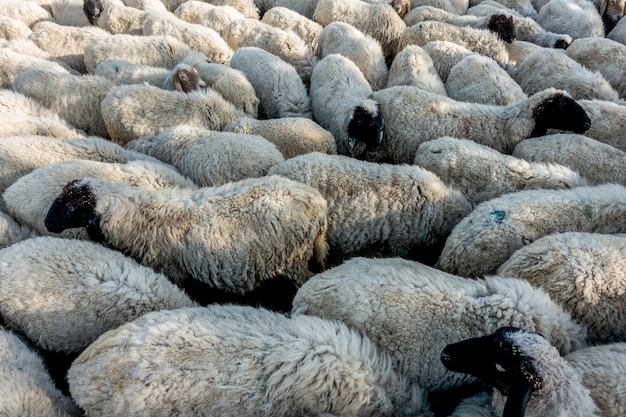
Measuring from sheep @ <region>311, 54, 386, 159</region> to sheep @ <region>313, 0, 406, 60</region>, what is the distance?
4.60 ft

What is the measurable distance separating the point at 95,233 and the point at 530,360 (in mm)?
3064

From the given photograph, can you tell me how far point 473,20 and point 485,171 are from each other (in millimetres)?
4554

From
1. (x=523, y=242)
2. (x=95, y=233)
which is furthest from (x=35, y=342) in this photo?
(x=523, y=242)

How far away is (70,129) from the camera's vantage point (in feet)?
16.7

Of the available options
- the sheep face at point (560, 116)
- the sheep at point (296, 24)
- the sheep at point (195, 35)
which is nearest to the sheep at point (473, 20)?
the sheep at point (296, 24)

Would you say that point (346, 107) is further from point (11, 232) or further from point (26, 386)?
point (26, 386)

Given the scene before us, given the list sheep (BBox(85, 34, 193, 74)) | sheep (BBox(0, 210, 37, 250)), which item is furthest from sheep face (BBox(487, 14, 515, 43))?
sheep (BBox(0, 210, 37, 250))

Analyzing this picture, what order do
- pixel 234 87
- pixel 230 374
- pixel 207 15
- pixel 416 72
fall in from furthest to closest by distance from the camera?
pixel 207 15, pixel 416 72, pixel 234 87, pixel 230 374

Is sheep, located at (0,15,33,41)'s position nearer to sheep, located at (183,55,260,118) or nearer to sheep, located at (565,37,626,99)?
sheep, located at (183,55,260,118)

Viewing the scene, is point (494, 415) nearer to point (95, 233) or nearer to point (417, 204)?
point (417, 204)

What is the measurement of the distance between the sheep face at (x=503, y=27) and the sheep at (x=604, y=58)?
83cm

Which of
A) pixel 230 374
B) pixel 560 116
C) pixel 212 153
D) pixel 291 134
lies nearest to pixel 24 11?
pixel 212 153

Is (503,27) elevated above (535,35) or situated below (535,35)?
above

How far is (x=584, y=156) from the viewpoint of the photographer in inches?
176
